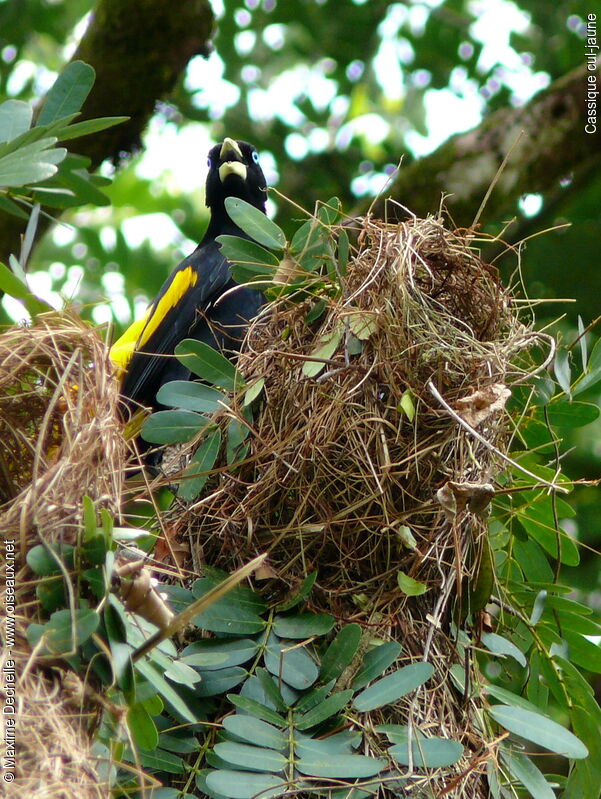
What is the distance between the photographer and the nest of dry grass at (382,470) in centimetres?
227

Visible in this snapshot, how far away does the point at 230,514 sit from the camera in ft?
8.07

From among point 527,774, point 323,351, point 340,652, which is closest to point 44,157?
point 323,351

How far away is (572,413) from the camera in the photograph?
2.64 m

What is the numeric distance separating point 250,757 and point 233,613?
0.36 m

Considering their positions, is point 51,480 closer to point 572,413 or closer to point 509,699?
point 509,699

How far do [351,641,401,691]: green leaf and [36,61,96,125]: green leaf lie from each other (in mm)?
1583

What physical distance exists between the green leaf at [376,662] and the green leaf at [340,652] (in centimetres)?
4

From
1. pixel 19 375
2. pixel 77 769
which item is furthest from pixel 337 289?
pixel 77 769

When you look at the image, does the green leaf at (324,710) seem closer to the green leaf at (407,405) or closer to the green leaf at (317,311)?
the green leaf at (407,405)

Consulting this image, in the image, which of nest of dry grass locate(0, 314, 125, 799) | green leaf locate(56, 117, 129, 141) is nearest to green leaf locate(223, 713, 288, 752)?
nest of dry grass locate(0, 314, 125, 799)

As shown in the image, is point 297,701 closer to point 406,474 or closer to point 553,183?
point 406,474

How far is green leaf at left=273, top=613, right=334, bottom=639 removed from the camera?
86.8 inches

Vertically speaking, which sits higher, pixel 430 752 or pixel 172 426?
pixel 172 426

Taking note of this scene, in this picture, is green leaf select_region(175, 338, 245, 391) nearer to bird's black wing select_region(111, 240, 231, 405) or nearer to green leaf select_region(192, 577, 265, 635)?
green leaf select_region(192, 577, 265, 635)
